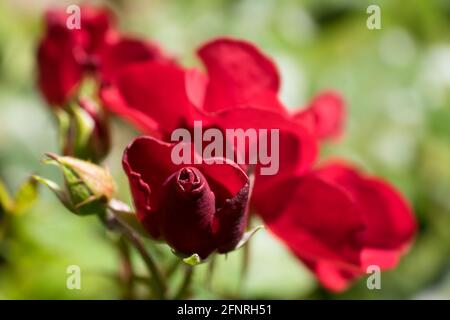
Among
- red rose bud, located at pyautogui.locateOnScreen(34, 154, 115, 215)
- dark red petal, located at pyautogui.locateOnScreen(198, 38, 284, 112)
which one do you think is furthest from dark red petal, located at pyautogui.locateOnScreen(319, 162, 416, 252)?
red rose bud, located at pyautogui.locateOnScreen(34, 154, 115, 215)

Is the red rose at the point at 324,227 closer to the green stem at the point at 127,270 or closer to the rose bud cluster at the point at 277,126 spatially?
the rose bud cluster at the point at 277,126

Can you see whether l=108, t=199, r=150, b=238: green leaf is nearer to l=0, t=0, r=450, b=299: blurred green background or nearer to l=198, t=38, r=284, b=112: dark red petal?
l=198, t=38, r=284, b=112: dark red petal

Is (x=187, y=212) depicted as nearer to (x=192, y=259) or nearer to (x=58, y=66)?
(x=192, y=259)

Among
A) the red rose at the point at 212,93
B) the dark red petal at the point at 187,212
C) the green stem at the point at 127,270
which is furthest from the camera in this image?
the green stem at the point at 127,270

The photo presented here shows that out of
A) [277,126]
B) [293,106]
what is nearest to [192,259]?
[277,126]

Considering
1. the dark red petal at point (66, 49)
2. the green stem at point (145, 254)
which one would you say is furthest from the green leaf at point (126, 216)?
the dark red petal at point (66, 49)
